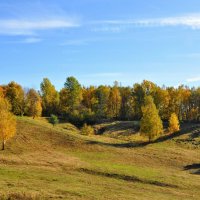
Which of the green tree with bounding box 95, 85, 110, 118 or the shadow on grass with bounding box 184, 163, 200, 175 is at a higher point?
the green tree with bounding box 95, 85, 110, 118

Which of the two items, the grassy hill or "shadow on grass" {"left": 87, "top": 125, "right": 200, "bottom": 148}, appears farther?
"shadow on grass" {"left": 87, "top": 125, "right": 200, "bottom": 148}

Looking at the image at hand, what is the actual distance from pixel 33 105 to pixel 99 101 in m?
38.9

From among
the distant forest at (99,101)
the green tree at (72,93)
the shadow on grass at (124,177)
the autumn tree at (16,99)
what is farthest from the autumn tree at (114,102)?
the shadow on grass at (124,177)

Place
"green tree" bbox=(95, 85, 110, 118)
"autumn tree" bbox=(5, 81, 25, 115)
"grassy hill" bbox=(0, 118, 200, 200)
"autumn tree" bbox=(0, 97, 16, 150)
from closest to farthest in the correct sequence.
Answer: "grassy hill" bbox=(0, 118, 200, 200)
"autumn tree" bbox=(0, 97, 16, 150)
"autumn tree" bbox=(5, 81, 25, 115)
"green tree" bbox=(95, 85, 110, 118)

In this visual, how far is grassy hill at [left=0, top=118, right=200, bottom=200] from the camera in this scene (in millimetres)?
41688

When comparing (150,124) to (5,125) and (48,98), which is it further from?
(48,98)

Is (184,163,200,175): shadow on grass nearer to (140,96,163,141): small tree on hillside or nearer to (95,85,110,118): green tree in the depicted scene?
(140,96,163,141): small tree on hillside

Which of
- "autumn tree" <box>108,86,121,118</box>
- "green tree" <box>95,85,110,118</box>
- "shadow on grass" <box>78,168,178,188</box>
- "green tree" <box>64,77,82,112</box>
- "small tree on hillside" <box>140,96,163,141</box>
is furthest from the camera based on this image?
"autumn tree" <box>108,86,121,118</box>

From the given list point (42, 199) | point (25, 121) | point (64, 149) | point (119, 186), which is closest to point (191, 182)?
point (119, 186)

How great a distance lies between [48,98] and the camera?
130625 millimetres

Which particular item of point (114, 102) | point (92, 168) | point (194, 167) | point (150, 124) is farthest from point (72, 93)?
point (92, 168)

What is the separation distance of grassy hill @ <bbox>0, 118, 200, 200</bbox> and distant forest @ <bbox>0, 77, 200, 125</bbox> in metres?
32.6

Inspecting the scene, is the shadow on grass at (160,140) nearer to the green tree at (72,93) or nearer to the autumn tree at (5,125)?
the autumn tree at (5,125)

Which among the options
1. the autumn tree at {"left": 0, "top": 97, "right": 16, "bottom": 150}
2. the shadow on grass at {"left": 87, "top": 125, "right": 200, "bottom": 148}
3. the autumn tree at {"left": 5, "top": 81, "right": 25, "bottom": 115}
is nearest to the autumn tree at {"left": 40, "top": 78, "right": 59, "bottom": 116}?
the autumn tree at {"left": 5, "top": 81, "right": 25, "bottom": 115}
